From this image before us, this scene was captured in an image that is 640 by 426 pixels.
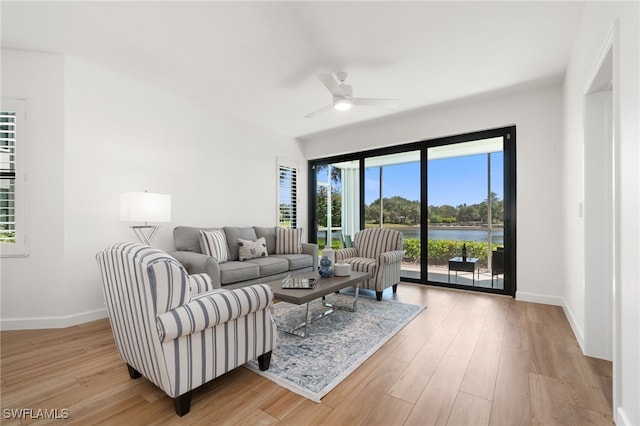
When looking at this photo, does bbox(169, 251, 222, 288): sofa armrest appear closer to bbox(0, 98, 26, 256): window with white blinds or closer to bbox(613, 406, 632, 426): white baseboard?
bbox(0, 98, 26, 256): window with white blinds

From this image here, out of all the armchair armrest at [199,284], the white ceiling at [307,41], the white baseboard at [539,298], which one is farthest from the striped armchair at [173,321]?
the white baseboard at [539,298]

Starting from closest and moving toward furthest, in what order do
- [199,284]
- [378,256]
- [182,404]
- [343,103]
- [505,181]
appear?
1. [182,404]
2. [199,284]
3. [343,103]
4. [378,256]
5. [505,181]

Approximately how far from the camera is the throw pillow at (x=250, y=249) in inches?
168

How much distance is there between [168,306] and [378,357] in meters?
1.63

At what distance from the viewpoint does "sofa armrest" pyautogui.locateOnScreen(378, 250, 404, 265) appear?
3.85 m

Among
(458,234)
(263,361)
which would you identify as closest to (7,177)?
(263,361)

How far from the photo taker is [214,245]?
3.88m

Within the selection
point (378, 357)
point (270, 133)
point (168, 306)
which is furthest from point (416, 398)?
point (270, 133)

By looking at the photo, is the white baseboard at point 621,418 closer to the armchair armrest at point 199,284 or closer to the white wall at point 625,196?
the white wall at point 625,196

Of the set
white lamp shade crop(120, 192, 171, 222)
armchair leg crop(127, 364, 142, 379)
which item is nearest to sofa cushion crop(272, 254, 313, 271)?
white lamp shade crop(120, 192, 171, 222)

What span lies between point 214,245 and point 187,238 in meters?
0.38

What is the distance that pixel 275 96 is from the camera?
161 inches

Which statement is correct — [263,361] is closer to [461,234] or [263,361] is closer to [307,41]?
[307,41]

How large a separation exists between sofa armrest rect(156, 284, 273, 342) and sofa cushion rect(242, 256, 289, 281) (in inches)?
78.7
